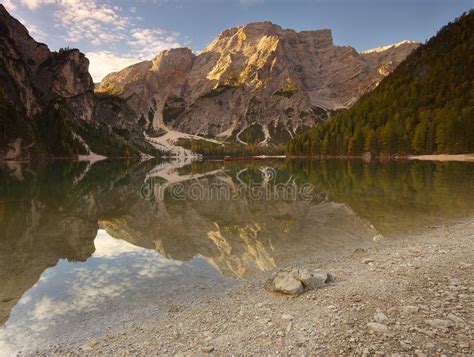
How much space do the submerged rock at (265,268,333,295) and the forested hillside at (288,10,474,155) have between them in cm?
13039

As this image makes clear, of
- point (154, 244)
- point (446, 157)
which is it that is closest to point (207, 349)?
point (154, 244)

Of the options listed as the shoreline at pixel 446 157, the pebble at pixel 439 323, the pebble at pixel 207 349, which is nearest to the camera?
the pebble at pixel 439 323

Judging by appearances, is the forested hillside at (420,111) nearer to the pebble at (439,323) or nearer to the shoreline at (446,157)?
the shoreline at (446,157)

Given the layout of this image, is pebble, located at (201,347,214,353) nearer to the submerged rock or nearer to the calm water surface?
the calm water surface

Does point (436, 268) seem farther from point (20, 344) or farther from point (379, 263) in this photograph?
point (20, 344)

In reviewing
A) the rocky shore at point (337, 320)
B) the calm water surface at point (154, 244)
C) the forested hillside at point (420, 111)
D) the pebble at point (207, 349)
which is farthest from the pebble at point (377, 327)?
the forested hillside at point (420, 111)

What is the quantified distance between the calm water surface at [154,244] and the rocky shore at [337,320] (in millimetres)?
1146

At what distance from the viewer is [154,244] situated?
65.2 feet

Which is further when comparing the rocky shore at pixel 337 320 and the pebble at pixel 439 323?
the pebble at pixel 439 323

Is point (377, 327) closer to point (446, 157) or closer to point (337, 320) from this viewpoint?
point (337, 320)

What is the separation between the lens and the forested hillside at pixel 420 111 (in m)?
124

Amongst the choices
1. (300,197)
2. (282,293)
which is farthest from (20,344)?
(300,197)

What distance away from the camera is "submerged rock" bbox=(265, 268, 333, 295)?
1153 cm

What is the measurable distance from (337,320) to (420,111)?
534 feet
